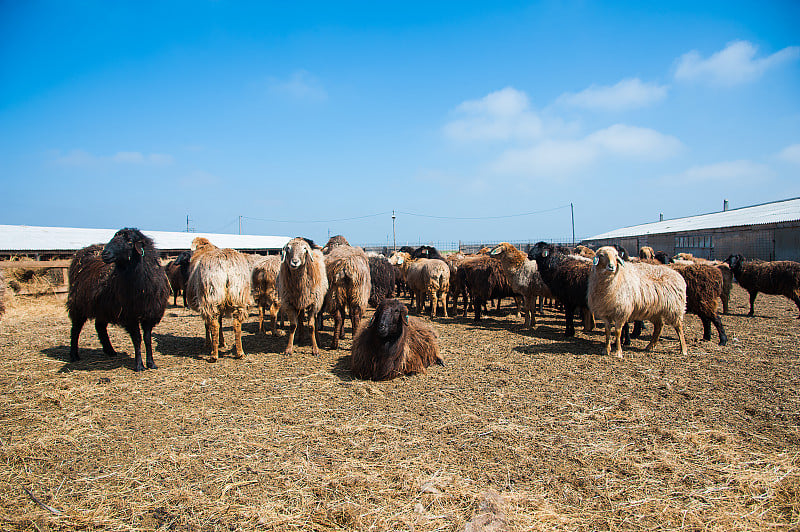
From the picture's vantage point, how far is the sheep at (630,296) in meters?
7.21

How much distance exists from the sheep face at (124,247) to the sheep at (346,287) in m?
3.36

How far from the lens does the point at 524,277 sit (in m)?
10.3

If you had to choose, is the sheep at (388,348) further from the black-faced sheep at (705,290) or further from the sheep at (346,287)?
the black-faced sheep at (705,290)

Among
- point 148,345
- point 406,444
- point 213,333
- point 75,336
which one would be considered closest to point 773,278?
point 406,444

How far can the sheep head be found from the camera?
6.05 meters

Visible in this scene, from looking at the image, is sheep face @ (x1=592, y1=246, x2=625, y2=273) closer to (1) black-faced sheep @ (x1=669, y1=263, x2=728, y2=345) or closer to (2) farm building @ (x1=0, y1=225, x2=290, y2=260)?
(1) black-faced sheep @ (x1=669, y1=263, x2=728, y2=345)

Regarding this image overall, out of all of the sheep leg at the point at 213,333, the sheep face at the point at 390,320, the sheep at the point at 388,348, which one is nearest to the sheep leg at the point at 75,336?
the sheep leg at the point at 213,333

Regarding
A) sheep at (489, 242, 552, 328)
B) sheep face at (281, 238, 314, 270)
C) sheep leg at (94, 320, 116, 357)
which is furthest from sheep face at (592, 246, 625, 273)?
sheep leg at (94, 320, 116, 357)

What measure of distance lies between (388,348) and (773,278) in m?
12.5

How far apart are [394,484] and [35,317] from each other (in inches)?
567

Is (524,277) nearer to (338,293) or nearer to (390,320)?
(338,293)

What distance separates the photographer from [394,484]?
3287 mm

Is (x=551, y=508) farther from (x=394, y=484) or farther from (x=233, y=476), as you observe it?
(x=233, y=476)

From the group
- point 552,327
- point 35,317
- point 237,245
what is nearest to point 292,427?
point 552,327
